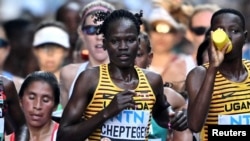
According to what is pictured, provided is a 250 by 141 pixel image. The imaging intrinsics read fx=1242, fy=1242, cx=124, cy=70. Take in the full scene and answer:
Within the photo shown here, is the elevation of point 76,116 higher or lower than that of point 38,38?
lower

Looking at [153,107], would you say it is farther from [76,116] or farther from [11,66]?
[11,66]

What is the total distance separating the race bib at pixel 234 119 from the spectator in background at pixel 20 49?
4.57 meters

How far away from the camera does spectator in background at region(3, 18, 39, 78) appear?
45.3 feet

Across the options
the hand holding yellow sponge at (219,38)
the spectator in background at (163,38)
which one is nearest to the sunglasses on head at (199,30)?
the spectator in background at (163,38)

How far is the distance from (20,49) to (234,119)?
579 centimetres

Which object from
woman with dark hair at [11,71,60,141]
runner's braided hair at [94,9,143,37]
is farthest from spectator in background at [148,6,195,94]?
runner's braided hair at [94,9,143,37]

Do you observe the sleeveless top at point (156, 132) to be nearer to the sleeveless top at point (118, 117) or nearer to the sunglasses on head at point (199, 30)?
the sleeveless top at point (118, 117)

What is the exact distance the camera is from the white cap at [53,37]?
44.6 ft

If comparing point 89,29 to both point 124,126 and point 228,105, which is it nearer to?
point 124,126

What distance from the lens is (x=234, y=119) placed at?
30.1ft

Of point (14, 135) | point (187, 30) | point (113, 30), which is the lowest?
point (14, 135)

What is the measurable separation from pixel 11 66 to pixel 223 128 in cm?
534

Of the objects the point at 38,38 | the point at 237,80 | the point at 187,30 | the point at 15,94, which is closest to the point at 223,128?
the point at 237,80

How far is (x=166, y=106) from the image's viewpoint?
9.67 meters
